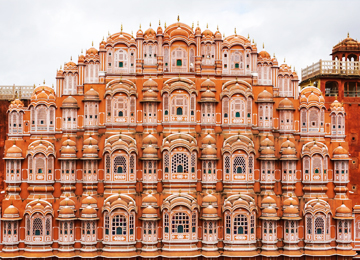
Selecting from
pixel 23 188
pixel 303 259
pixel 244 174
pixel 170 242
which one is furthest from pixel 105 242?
pixel 303 259

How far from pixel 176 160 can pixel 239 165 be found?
5371mm

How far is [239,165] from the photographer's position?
4197cm

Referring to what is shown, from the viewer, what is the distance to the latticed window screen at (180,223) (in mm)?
40844

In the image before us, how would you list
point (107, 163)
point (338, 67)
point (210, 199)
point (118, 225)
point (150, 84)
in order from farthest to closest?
point (338, 67) < point (150, 84) < point (107, 163) < point (210, 199) < point (118, 225)

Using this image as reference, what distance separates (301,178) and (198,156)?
929 centimetres

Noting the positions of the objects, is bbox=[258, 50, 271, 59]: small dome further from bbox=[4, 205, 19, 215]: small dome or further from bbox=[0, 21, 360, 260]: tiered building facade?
bbox=[4, 205, 19, 215]: small dome

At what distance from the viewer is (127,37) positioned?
1700 inches

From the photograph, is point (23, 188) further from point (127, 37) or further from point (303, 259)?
point (303, 259)

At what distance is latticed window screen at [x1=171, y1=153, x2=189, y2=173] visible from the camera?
41.4 m

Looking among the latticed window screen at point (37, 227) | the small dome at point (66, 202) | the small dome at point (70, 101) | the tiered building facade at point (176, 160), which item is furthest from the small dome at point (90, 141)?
the latticed window screen at point (37, 227)

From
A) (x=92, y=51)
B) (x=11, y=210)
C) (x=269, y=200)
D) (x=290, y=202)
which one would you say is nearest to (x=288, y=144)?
(x=290, y=202)

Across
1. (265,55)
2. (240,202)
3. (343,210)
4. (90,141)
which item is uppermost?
(265,55)

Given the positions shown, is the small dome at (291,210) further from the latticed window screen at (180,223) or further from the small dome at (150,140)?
the small dome at (150,140)

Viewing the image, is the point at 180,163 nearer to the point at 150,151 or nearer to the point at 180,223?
the point at 150,151
